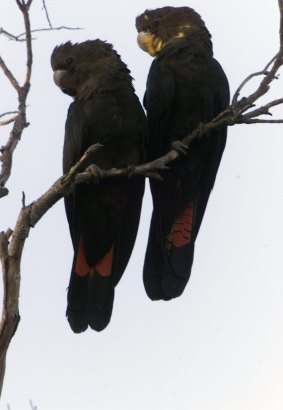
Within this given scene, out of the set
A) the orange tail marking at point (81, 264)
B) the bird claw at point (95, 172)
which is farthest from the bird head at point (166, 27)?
the orange tail marking at point (81, 264)

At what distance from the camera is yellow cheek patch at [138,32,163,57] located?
4.94 meters

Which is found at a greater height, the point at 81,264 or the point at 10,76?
the point at 10,76

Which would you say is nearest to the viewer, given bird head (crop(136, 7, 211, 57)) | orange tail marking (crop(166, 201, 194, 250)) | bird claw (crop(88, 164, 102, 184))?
bird claw (crop(88, 164, 102, 184))

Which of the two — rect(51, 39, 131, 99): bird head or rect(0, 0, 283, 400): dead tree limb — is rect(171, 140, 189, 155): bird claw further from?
rect(51, 39, 131, 99): bird head

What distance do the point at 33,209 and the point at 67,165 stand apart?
Answer: 0.96 metres

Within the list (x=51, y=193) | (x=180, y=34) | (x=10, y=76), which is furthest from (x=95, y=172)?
(x=180, y=34)

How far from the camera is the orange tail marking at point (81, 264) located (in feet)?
15.1

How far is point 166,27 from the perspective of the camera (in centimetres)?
493

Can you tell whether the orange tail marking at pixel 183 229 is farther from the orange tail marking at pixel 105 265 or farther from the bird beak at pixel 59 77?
the bird beak at pixel 59 77

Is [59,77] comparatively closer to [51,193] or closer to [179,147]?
[179,147]

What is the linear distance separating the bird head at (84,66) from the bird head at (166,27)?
0.84 ft

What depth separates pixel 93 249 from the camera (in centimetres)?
462

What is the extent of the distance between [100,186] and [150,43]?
3.54 feet

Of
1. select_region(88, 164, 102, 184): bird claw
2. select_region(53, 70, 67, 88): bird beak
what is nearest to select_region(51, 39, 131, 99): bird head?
select_region(53, 70, 67, 88): bird beak
